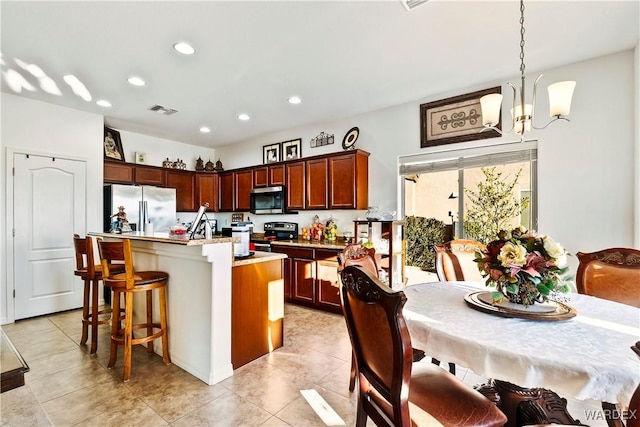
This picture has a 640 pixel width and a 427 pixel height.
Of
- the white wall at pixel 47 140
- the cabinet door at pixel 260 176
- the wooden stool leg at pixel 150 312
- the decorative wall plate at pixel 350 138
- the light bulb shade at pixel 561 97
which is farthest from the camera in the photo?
the cabinet door at pixel 260 176

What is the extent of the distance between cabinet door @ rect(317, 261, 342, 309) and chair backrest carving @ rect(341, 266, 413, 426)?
97.9 inches

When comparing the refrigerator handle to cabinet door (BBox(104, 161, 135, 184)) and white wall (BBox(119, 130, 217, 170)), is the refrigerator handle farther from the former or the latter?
white wall (BBox(119, 130, 217, 170))

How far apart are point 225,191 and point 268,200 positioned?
130 cm

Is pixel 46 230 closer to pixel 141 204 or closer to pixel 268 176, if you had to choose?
pixel 141 204

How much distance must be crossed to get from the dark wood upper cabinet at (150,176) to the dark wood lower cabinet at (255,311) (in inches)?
137

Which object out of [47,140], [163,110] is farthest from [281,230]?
[47,140]

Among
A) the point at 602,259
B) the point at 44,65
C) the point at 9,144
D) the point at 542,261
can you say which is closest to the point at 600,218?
Answer: the point at 602,259

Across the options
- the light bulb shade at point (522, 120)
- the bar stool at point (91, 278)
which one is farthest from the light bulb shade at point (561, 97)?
the bar stool at point (91, 278)

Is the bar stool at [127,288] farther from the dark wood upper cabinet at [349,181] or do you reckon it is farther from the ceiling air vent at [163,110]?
the dark wood upper cabinet at [349,181]

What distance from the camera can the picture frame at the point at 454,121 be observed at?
3.33 m

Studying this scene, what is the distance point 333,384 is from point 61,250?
4064 millimetres

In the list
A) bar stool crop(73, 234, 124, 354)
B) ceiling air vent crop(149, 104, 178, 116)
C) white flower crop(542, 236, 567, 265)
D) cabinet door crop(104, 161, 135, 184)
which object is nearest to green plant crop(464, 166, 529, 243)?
white flower crop(542, 236, 567, 265)

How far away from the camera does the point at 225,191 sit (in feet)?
19.3

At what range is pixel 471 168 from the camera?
3479 mm
